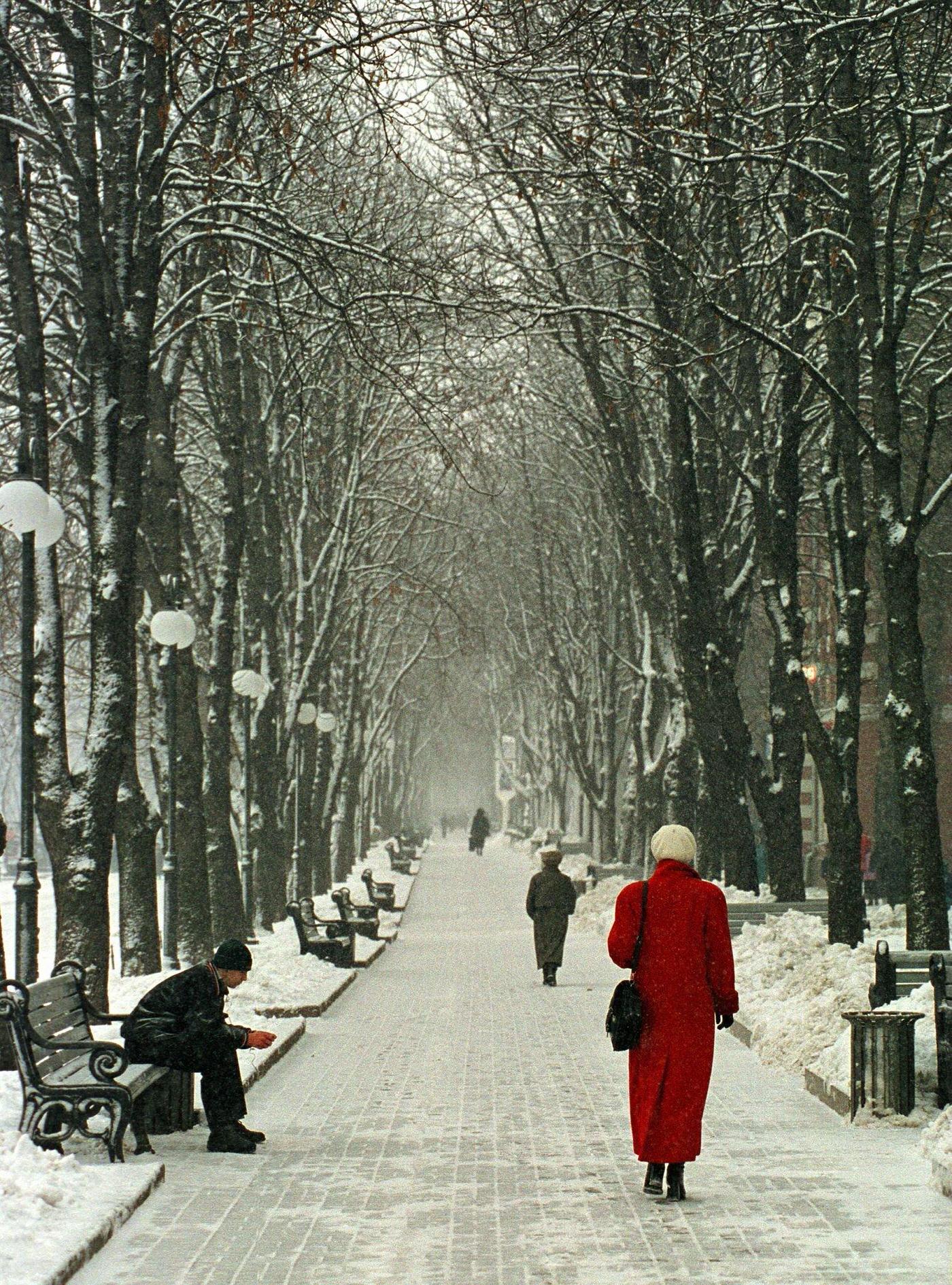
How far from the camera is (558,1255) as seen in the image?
25.0ft

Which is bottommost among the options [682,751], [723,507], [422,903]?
[422,903]

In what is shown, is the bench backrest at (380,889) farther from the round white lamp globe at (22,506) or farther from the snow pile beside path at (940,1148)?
the snow pile beside path at (940,1148)

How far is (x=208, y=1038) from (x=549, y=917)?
11.8m

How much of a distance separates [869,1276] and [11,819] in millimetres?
90299

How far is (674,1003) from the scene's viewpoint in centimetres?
887

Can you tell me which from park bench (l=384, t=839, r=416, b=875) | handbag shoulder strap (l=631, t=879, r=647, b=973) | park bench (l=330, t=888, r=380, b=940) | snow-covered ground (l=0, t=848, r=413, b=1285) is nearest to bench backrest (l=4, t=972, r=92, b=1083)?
snow-covered ground (l=0, t=848, r=413, b=1285)

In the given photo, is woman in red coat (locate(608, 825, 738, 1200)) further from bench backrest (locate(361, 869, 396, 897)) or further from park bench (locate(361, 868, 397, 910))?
bench backrest (locate(361, 869, 396, 897))

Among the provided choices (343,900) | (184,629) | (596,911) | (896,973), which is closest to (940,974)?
(896,973)

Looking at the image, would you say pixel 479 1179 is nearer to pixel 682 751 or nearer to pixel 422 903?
pixel 682 751

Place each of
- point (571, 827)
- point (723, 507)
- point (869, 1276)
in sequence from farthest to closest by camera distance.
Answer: point (571, 827) < point (723, 507) < point (869, 1276)

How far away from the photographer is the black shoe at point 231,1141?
33.3ft

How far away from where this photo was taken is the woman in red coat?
344 inches

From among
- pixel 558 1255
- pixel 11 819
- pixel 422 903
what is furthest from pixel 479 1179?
pixel 11 819

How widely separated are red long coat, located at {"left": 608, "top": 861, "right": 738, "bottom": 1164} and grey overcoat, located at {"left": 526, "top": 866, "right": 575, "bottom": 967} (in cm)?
1258
